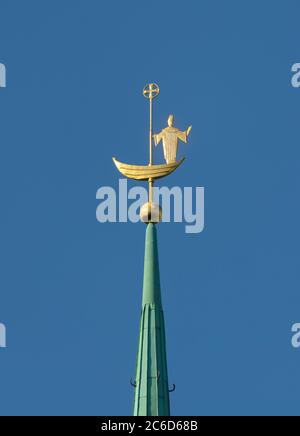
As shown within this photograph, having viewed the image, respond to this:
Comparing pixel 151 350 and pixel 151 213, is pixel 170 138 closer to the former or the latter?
pixel 151 213

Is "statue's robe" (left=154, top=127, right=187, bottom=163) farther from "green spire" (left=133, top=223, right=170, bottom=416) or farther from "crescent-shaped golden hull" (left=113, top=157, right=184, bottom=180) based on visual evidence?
"green spire" (left=133, top=223, right=170, bottom=416)

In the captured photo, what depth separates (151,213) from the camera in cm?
6662

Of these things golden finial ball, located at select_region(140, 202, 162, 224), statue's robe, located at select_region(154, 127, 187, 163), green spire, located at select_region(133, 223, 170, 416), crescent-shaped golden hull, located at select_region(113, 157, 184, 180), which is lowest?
green spire, located at select_region(133, 223, 170, 416)

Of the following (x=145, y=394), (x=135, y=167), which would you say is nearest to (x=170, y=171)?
(x=135, y=167)

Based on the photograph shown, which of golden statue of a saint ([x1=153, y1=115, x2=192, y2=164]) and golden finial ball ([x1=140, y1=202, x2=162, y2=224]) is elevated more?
Result: golden statue of a saint ([x1=153, y1=115, x2=192, y2=164])

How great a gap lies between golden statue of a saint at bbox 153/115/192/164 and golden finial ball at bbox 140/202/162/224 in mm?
1415

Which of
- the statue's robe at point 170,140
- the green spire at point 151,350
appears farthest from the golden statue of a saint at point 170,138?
the green spire at point 151,350

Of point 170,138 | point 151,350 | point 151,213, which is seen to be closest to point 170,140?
point 170,138

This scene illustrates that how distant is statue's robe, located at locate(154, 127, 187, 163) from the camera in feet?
221

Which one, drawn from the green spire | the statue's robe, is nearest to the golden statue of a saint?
the statue's robe

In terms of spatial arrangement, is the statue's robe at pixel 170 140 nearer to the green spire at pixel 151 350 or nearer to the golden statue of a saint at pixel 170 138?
the golden statue of a saint at pixel 170 138
